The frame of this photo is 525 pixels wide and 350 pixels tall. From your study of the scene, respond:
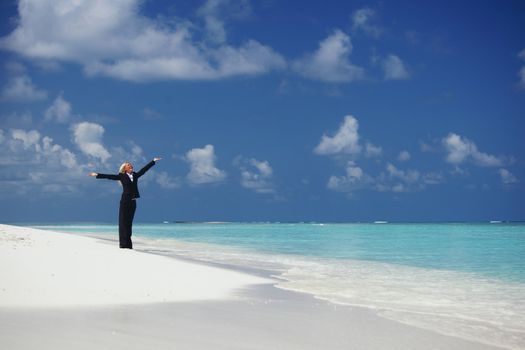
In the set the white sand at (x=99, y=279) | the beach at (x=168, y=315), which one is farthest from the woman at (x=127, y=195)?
the beach at (x=168, y=315)

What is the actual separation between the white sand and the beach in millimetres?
18

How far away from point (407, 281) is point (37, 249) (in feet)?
27.6

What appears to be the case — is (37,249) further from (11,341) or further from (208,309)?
(11,341)

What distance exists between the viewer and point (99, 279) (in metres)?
9.12

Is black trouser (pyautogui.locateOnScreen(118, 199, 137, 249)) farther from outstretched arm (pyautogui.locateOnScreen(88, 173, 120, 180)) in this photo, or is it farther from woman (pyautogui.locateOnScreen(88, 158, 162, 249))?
outstretched arm (pyautogui.locateOnScreen(88, 173, 120, 180))

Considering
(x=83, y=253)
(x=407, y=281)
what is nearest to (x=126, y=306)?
(x=83, y=253)

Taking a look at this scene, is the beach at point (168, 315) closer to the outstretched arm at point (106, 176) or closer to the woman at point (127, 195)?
the outstretched arm at point (106, 176)

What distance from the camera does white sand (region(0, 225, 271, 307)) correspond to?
294 inches

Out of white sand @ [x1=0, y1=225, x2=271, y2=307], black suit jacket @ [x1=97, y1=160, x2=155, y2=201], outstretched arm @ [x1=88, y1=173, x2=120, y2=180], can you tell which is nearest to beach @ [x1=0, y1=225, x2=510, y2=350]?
white sand @ [x1=0, y1=225, x2=271, y2=307]

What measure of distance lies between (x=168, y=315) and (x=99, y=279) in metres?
2.97

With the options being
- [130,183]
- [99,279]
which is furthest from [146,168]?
[99,279]

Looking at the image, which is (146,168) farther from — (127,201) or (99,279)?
(99,279)

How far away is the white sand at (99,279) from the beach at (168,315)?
0.06 ft

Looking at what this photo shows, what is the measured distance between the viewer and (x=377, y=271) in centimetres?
1476
